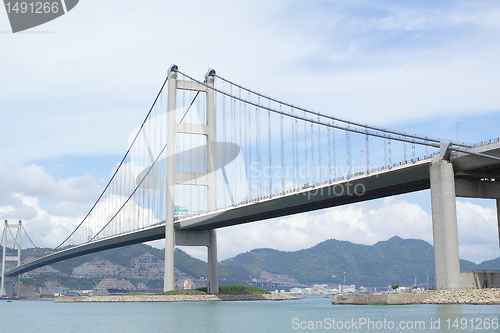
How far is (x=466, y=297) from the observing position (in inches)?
1606

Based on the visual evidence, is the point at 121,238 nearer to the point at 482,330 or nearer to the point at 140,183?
the point at 140,183

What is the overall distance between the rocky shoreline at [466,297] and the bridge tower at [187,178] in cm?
3526

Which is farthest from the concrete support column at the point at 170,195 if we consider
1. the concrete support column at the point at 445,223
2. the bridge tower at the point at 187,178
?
the concrete support column at the point at 445,223

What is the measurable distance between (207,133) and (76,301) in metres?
36.7

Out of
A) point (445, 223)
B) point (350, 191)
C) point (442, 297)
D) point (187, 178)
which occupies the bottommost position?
point (442, 297)

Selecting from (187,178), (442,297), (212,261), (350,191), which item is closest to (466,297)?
(442,297)

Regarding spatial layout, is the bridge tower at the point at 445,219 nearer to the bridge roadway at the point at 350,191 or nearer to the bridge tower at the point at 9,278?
the bridge roadway at the point at 350,191

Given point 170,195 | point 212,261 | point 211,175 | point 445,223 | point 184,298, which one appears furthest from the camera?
point 212,261

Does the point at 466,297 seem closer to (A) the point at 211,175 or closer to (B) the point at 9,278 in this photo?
(A) the point at 211,175

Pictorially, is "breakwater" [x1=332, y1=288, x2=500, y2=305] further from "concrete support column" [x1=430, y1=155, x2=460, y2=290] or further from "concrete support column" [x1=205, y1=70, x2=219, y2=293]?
"concrete support column" [x1=205, y1=70, x2=219, y2=293]

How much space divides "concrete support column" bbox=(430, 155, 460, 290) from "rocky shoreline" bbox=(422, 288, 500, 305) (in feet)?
4.60

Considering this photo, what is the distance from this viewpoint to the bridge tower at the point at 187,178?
73.7 metres

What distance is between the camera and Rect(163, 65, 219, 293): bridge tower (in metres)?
73.7

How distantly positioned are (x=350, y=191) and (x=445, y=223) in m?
9.91
